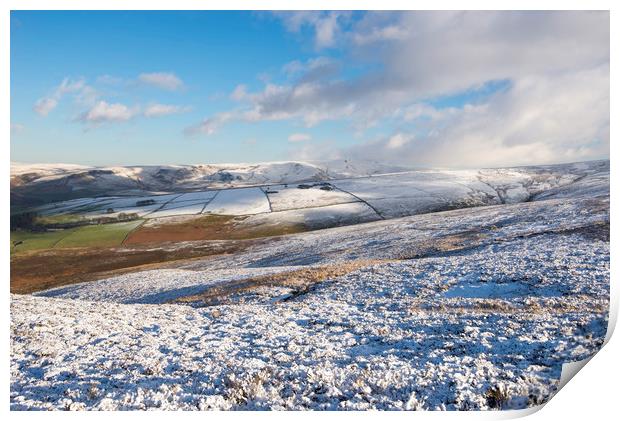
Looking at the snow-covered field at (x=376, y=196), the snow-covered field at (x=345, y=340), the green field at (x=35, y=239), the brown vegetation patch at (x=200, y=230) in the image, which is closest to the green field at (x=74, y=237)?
the green field at (x=35, y=239)

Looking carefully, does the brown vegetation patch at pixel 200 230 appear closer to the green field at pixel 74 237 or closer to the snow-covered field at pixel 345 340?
the green field at pixel 74 237

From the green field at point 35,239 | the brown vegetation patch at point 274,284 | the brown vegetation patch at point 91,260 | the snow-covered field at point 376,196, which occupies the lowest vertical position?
the brown vegetation patch at point 91,260

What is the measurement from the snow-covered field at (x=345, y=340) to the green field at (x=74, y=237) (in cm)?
5899

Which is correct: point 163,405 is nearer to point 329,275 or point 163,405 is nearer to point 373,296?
point 373,296

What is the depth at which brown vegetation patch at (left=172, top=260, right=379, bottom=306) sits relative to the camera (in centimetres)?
2236

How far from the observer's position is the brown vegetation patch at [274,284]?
73.4 ft

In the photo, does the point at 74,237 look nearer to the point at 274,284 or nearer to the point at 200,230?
the point at 200,230

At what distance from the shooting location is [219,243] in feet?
234

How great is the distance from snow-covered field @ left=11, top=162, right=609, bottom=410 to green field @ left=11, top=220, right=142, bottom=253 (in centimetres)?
5899

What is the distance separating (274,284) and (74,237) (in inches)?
2809

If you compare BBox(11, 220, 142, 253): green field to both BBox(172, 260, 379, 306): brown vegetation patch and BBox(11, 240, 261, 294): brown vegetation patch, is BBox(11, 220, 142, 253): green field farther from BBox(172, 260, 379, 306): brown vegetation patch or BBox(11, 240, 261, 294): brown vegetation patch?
BBox(172, 260, 379, 306): brown vegetation patch

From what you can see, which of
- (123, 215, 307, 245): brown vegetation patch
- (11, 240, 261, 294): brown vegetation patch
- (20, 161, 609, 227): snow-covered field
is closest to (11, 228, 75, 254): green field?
(11, 240, 261, 294): brown vegetation patch

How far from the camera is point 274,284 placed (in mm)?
23594
